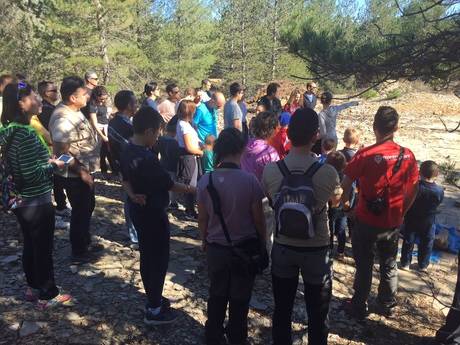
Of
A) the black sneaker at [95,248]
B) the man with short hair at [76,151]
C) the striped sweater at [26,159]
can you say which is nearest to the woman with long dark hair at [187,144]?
the man with short hair at [76,151]

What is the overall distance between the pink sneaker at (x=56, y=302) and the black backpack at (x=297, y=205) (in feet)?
7.16

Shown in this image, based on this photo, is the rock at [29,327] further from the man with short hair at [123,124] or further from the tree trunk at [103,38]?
the tree trunk at [103,38]

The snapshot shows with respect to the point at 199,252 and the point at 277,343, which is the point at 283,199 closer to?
the point at 277,343

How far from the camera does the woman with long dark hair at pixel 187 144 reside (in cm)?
517

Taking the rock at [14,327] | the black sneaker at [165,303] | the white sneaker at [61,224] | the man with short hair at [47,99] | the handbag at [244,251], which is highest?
the man with short hair at [47,99]

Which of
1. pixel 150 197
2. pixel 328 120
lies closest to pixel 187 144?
pixel 150 197

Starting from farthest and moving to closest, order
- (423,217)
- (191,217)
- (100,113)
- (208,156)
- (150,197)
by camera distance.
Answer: (100,113), (191,217), (208,156), (423,217), (150,197)

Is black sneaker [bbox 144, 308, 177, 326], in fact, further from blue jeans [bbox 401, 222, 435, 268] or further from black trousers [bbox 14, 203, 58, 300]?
blue jeans [bbox 401, 222, 435, 268]

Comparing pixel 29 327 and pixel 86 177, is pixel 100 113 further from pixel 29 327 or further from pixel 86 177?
pixel 29 327

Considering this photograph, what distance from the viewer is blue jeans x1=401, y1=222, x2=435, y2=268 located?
5.02 meters

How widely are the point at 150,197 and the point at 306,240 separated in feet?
4.03

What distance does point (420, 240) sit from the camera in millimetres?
5113

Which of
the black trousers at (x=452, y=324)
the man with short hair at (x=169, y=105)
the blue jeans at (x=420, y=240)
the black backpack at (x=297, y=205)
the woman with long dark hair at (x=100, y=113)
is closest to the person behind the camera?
the black backpack at (x=297, y=205)

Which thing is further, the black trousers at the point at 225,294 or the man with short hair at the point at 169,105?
the man with short hair at the point at 169,105
